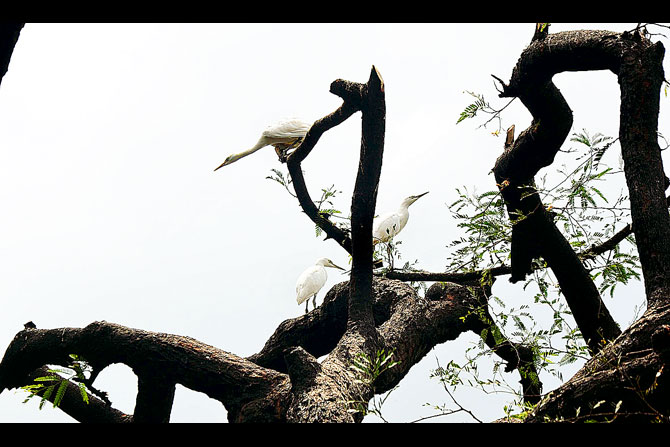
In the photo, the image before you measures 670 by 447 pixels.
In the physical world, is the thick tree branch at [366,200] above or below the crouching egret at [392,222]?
below

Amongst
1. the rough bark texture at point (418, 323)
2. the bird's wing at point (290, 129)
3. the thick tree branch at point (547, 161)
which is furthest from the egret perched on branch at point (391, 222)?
the thick tree branch at point (547, 161)

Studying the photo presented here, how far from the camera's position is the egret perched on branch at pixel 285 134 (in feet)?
13.1

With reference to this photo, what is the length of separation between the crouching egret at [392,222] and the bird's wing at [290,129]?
759 mm

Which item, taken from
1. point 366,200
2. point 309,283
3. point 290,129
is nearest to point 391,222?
point 309,283

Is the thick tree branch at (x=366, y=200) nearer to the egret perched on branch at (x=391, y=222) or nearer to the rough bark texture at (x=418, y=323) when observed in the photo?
the rough bark texture at (x=418, y=323)

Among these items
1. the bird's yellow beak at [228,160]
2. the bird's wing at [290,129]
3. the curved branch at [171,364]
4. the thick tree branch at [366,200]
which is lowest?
the curved branch at [171,364]

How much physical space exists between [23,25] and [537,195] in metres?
1.86

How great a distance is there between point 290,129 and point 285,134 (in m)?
0.05

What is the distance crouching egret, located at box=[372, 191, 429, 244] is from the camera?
3885 millimetres

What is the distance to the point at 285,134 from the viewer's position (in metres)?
4.01

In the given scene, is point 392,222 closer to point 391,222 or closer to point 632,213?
point 391,222

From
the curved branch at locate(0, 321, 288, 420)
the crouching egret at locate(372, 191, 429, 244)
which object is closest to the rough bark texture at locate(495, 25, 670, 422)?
the curved branch at locate(0, 321, 288, 420)

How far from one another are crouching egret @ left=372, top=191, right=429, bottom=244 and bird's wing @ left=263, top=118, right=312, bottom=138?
76cm
